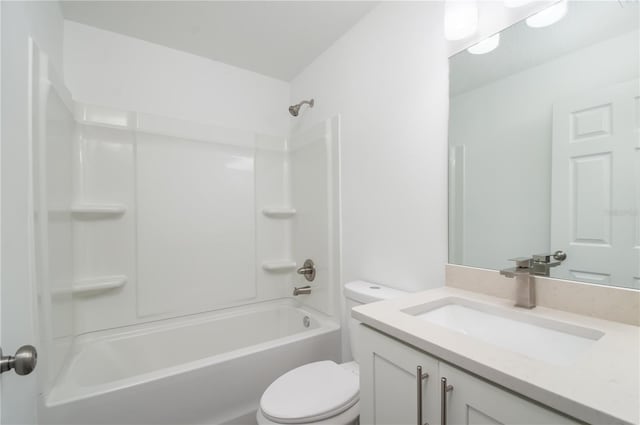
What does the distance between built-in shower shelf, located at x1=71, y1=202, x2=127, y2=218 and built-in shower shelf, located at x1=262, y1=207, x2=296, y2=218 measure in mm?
977

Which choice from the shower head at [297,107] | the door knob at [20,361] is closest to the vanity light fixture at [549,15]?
the shower head at [297,107]

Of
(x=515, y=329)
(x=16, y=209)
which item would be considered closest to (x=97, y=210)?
(x=16, y=209)

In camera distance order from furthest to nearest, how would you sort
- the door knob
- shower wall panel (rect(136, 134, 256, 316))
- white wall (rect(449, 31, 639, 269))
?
shower wall panel (rect(136, 134, 256, 316)) → white wall (rect(449, 31, 639, 269)) → the door knob

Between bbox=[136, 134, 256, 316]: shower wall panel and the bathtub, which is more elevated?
bbox=[136, 134, 256, 316]: shower wall panel

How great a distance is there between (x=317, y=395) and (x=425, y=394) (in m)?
0.62

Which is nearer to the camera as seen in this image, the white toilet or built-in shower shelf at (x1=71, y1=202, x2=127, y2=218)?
the white toilet

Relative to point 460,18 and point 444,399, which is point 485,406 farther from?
point 460,18

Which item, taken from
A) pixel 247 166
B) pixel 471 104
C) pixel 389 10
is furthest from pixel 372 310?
pixel 247 166

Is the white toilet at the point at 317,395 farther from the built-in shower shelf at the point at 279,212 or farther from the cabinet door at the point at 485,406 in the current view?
the built-in shower shelf at the point at 279,212

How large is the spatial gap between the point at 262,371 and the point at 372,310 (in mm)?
→ 944

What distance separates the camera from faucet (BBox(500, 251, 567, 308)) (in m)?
0.86

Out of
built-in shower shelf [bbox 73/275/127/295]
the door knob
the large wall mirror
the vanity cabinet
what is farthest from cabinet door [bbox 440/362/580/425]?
built-in shower shelf [bbox 73/275/127/295]

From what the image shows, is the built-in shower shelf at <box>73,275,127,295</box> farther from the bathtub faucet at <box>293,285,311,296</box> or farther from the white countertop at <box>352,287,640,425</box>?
the white countertop at <box>352,287,640,425</box>

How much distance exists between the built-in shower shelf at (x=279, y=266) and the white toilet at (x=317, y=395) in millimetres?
1016
